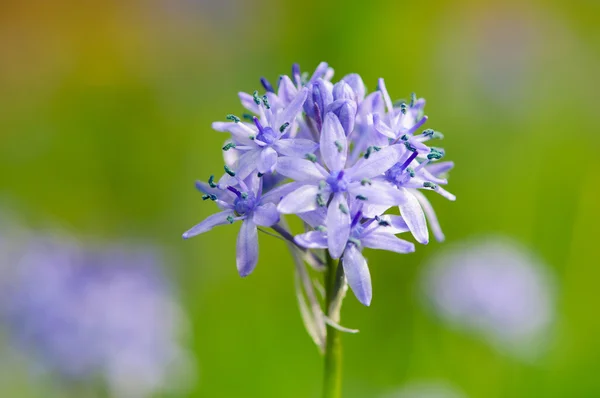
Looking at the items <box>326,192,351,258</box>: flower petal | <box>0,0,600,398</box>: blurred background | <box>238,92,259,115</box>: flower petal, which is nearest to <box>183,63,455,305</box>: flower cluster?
<box>326,192,351,258</box>: flower petal

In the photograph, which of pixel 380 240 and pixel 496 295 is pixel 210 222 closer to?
pixel 380 240

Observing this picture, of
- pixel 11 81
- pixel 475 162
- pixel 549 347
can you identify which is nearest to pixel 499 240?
pixel 549 347

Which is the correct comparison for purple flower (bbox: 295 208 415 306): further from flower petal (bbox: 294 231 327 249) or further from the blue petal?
the blue petal

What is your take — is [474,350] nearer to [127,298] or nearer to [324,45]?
[127,298]

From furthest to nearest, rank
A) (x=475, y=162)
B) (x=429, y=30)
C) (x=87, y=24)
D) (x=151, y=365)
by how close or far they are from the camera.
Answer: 1. (x=87, y=24)
2. (x=429, y=30)
3. (x=475, y=162)
4. (x=151, y=365)

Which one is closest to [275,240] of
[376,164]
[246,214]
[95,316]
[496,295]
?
[496,295]

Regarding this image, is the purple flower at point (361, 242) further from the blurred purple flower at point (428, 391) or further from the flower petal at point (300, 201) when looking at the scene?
the blurred purple flower at point (428, 391)
